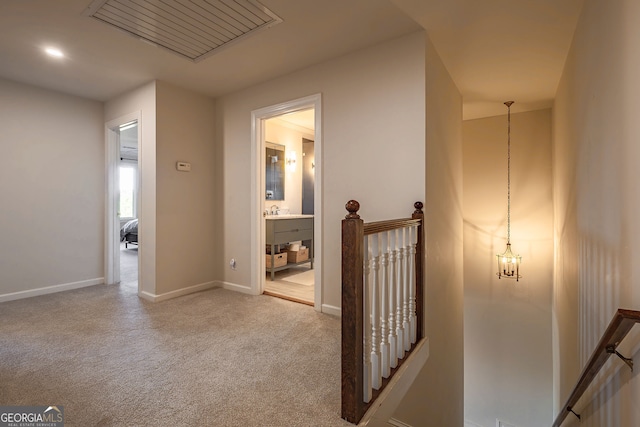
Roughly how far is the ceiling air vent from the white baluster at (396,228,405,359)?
5.87 ft

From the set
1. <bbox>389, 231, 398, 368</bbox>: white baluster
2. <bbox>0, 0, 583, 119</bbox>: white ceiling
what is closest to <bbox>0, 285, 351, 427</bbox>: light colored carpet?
<bbox>389, 231, 398, 368</bbox>: white baluster

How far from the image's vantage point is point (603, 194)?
170cm

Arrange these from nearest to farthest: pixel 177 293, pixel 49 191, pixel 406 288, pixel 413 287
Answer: pixel 406 288
pixel 413 287
pixel 177 293
pixel 49 191

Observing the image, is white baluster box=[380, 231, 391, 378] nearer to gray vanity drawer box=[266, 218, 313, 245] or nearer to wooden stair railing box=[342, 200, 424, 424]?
wooden stair railing box=[342, 200, 424, 424]

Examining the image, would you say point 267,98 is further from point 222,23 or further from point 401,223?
point 401,223

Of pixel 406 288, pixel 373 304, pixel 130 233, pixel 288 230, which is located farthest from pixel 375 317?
pixel 130 233

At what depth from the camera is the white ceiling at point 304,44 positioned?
2.13 metres

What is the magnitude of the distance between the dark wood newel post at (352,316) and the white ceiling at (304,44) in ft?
5.30

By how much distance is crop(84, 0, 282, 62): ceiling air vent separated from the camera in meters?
2.06

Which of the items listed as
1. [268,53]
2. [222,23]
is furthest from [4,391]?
[268,53]

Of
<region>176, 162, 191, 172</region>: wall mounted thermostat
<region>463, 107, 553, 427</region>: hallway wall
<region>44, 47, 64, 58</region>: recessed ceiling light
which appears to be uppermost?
<region>44, 47, 64, 58</region>: recessed ceiling light

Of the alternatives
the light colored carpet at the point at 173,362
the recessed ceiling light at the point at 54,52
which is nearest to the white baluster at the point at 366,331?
the light colored carpet at the point at 173,362

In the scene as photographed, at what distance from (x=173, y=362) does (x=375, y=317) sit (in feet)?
4.48

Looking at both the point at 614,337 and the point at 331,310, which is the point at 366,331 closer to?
the point at 614,337
